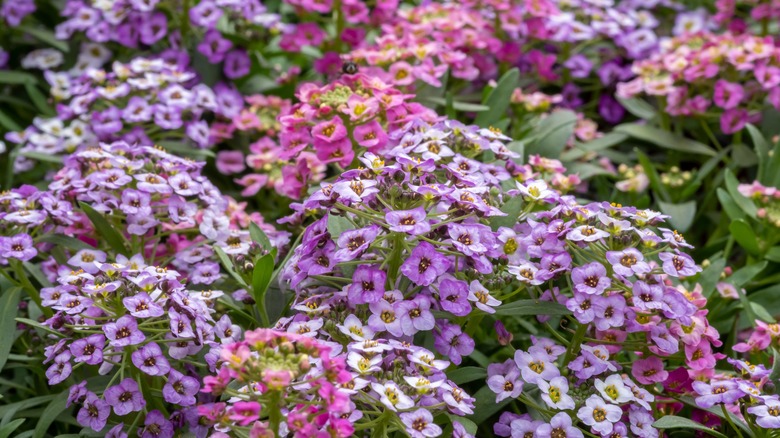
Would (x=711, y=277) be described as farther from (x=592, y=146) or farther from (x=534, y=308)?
→ (x=592, y=146)

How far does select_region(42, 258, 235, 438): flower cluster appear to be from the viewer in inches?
84.0

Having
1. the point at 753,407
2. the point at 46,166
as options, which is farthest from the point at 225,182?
the point at 753,407

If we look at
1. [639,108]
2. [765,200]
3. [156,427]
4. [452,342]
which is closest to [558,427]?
[452,342]

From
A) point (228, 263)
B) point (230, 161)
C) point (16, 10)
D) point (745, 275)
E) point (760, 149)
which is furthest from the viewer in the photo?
point (16, 10)

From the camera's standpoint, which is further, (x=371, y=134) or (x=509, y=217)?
(x=371, y=134)

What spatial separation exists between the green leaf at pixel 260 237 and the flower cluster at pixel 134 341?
0.29 m

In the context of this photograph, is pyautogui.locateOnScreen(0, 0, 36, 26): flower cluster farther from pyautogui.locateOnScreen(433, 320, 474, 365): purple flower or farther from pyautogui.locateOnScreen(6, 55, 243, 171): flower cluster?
pyautogui.locateOnScreen(433, 320, 474, 365): purple flower

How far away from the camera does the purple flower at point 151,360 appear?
7.06 feet

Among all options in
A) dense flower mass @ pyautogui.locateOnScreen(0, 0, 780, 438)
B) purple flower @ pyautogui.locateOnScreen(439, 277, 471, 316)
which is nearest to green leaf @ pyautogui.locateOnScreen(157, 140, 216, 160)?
dense flower mass @ pyautogui.locateOnScreen(0, 0, 780, 438)

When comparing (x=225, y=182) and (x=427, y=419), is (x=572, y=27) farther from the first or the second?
(x=427, y=419)

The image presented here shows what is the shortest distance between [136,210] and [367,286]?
818 mm

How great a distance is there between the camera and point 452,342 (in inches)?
86.5

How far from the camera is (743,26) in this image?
163 inches

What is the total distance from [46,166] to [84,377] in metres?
1.31
